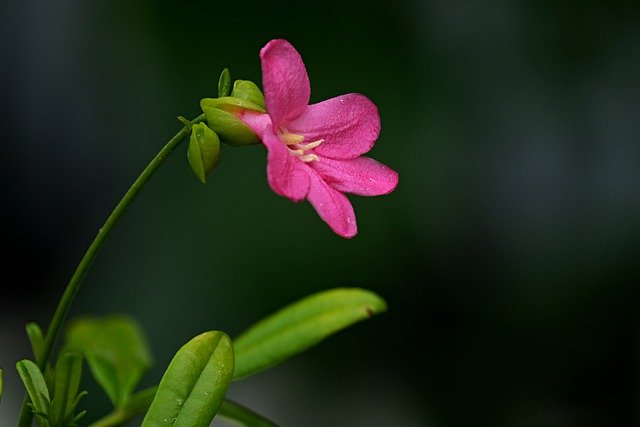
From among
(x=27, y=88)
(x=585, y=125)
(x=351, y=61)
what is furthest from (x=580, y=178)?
(x=27, y=88)

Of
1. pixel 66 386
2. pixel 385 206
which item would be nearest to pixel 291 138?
pixel 66 386

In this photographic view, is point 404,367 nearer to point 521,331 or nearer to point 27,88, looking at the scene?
point 521,331

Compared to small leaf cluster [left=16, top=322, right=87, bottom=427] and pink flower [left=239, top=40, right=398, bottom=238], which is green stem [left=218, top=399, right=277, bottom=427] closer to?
small leaf cluster [left=16, top=322, right=87, bottom=427]

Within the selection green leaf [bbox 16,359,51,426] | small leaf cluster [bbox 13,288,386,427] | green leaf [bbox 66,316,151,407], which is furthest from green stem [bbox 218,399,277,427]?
green leaf [bbox 16,359,51,426]

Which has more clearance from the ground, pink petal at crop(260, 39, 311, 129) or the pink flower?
pink petal at crop(260, 39, 311, 129)

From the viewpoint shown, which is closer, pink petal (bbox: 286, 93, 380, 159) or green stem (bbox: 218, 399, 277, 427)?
pink petal (bbox: 286, 93, 380, 159)

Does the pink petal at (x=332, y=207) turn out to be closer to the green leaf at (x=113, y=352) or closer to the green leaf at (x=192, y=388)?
the green leaf at (x=192, y=388)

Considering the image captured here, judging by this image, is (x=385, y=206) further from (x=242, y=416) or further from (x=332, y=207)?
(x=332, y=207)
